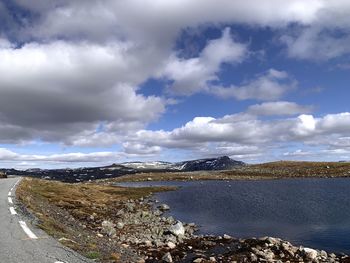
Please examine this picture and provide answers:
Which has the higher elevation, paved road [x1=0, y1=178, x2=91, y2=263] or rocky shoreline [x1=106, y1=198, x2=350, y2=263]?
paved road [x1=0, y1=178, x2=91, y2=263]

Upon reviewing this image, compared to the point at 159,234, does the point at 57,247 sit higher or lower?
higher

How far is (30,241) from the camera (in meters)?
20.4

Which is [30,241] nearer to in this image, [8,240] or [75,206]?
[8,240]

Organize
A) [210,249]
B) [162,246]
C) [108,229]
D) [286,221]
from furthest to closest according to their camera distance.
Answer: [286,221] < [108,229] < [210,249] < [162,246]

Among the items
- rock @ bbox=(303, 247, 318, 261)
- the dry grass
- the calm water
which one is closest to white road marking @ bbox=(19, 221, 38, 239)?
the dry grass

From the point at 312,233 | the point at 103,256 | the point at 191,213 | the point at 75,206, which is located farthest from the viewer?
the point at 191,213

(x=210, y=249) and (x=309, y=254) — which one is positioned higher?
(x=309, y=254)

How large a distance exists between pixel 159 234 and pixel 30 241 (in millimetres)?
24283

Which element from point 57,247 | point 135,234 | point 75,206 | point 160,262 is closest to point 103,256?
point 57,247

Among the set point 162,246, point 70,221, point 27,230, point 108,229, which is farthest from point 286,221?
point 27,230

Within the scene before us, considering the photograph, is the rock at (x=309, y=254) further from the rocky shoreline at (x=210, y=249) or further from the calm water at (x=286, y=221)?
the calm water at (x=286, y=221)

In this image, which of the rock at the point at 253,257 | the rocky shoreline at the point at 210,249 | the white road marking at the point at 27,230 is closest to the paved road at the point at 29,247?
the white road marking at the point at 27,230

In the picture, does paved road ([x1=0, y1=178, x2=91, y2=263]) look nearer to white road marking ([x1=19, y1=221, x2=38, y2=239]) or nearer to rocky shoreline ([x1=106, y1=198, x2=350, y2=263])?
white road marking ([x1=19, y1=221, x2=38, y2=239])

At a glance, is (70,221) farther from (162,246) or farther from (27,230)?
(27,230)
